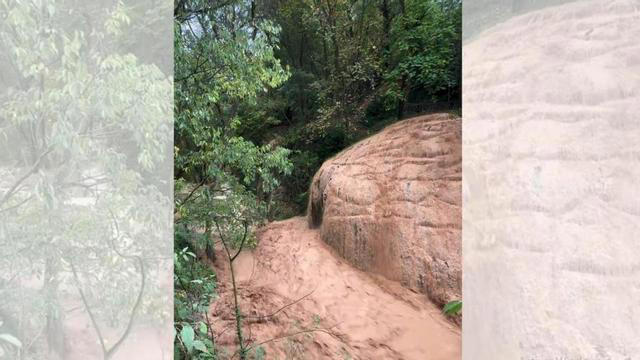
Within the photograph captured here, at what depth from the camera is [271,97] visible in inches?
242

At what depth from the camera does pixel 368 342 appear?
3051mm

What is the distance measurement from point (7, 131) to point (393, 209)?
311 cm

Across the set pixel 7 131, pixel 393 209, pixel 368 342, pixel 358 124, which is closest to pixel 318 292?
pixel 368 342

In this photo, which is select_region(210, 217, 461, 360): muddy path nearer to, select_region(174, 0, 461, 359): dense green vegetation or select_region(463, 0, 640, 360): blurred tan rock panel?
select_region(174, 0, 461, 359): dense green vegetation

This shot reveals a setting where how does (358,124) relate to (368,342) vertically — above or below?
above

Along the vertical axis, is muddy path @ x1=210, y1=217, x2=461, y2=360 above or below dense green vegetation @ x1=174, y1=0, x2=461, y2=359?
below

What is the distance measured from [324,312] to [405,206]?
113cm

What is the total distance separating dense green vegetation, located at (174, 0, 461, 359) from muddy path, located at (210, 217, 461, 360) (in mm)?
291

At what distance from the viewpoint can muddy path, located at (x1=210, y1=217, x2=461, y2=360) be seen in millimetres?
2953

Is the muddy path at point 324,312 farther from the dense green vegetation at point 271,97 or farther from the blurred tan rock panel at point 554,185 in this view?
the blurred tan rock panel at point 554,185

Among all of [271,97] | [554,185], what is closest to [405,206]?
[554,185]

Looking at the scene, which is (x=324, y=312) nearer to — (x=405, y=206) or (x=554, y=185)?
(x=405, y=206)

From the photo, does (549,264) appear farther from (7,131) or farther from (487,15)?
(7,131)

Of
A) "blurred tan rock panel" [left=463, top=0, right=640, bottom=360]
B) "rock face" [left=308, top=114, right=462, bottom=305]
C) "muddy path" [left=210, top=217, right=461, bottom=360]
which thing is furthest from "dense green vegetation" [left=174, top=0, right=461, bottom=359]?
"blurred tan rock panel" [left=463, top=0, right=640, bottom=360]
